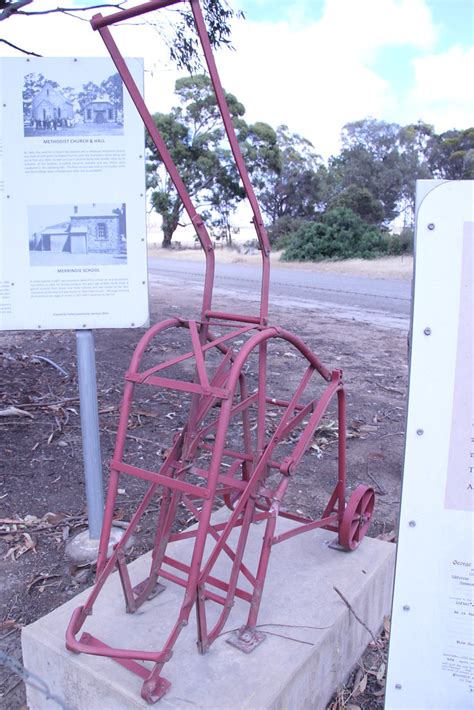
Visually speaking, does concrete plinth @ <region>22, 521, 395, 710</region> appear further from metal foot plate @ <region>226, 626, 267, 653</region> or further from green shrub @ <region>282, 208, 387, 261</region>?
green shrub @ <region>282, 208, 387, 261</region>

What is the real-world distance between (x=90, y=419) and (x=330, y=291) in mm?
13603

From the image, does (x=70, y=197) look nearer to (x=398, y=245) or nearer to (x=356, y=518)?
(x=356, y=518)

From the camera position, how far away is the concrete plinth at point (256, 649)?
226 cm

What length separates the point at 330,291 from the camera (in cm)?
1653

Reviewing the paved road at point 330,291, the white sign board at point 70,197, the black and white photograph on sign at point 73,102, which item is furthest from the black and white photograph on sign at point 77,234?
the paved road at point 330,291

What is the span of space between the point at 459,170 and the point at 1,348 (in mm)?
36392

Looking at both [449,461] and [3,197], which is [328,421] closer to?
[3,197]

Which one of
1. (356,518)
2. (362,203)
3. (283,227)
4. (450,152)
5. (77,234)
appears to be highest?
(450,152)

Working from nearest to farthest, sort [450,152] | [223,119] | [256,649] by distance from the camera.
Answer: [256,649] → [223,119] → [450,152]

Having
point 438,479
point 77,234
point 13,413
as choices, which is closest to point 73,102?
point 77,234

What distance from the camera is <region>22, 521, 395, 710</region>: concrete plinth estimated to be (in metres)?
2.26

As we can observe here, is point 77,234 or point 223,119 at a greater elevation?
point 223,119

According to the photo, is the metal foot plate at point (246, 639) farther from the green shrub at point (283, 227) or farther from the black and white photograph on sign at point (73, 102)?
the green shrub at point (283, 227)

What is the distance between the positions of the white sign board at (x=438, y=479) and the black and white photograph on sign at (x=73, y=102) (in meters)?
1.79
